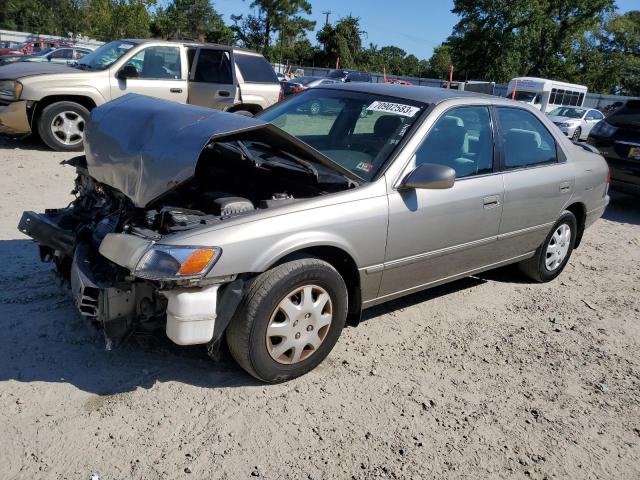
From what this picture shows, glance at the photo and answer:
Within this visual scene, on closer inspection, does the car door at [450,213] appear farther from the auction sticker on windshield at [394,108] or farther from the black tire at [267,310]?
the black tire at [267,310]

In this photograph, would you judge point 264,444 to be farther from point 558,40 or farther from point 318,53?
point 318,53

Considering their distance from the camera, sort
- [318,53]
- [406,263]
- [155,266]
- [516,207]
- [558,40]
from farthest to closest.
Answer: [318,53] < [558,40] < [516,207] < [406,263] < [155,266]

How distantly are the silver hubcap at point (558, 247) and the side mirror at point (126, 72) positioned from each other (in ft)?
22.9

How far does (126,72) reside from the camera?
881 centimetres

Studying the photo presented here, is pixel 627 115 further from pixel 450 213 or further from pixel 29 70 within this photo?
pixel 29 70

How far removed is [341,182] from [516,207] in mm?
1760

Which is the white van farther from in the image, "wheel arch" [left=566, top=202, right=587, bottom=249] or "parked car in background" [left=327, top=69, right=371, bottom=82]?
"wheel arch" [left=566, top=202, right=587, bottom=249]

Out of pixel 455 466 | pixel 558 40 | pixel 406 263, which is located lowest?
pixel 455 466

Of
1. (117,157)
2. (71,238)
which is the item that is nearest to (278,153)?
(117,157)

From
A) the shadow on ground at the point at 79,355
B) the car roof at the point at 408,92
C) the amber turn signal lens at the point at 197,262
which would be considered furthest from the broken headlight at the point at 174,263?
the car roof at the point at 408,92

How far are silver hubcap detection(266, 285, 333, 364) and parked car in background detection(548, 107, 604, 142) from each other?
69.9 feet

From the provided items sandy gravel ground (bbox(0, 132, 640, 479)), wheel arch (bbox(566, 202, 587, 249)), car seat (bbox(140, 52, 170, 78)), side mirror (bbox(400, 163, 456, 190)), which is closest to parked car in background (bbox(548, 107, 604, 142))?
car seat (bbox(140, 52, 170, 78))

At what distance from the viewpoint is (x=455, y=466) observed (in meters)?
2.69

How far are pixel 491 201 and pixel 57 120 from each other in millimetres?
7155
